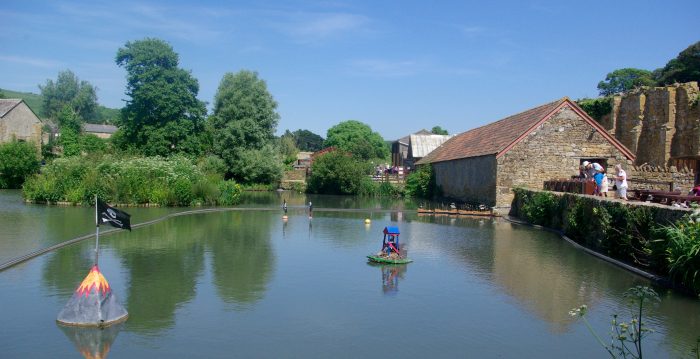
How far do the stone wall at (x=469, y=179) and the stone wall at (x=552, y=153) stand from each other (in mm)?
855

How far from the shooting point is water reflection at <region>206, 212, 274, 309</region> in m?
12.0

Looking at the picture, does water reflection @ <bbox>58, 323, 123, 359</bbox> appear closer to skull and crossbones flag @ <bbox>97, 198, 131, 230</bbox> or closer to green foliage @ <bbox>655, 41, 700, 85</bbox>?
skull and crossbones flag @ <bbox>97, 198, 131, 230</bbox>

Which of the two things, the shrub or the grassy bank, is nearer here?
the grassy bank

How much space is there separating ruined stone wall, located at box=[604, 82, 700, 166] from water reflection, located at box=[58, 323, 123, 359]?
33248mm

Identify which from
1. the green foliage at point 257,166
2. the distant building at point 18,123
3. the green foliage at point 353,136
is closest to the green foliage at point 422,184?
the green foliage at point 257,166

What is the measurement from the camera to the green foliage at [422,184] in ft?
156

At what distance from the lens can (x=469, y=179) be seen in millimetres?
36594

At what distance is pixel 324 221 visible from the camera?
26.8 m

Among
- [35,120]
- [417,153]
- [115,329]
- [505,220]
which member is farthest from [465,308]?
[35,120]

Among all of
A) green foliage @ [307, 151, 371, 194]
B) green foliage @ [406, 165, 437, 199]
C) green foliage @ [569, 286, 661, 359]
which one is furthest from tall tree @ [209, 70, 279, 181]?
green foliage @ [569, 286, 661, 359]

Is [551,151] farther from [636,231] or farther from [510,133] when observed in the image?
[636,231]

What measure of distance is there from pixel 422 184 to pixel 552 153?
753 inches

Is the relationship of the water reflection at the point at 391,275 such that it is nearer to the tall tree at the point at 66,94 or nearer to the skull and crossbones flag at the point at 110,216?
the skull and crossbones flag at the point at 110,216

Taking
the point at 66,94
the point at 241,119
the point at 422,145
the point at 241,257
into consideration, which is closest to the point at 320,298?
the point at 241,257
